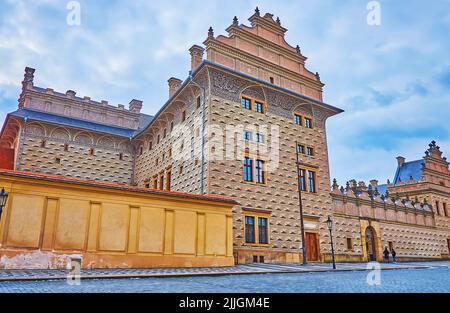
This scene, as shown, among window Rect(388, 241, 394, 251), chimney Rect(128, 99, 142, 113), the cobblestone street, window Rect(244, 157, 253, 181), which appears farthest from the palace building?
the cobblestone street

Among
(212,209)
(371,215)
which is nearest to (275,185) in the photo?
(212,209)

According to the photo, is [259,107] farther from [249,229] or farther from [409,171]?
[409,171]

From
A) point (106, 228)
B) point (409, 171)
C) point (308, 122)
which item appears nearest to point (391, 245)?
point (308, 122)

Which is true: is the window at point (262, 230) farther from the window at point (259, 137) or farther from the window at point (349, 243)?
the window at point (349, 243)

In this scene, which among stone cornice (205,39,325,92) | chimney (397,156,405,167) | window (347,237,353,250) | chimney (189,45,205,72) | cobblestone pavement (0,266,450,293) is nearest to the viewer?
cobblestone pavement (0,266,450,293)

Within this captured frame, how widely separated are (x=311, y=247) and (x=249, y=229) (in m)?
4.33

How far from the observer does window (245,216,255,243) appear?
17406mm

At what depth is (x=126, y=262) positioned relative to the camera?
12875 millimetres

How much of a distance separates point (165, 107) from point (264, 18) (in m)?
7.58

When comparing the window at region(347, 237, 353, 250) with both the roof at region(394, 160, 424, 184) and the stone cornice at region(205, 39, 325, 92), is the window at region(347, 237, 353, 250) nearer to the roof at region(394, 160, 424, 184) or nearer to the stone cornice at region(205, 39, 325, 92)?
the stone cornice at region(205, 39, 325, 92)

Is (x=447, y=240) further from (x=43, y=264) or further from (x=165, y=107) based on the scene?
(x=43, y=264)

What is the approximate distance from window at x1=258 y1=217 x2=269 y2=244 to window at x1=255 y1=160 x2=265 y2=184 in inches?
73.0

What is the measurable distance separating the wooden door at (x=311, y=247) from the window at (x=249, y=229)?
12.1ft

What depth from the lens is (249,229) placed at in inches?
692
